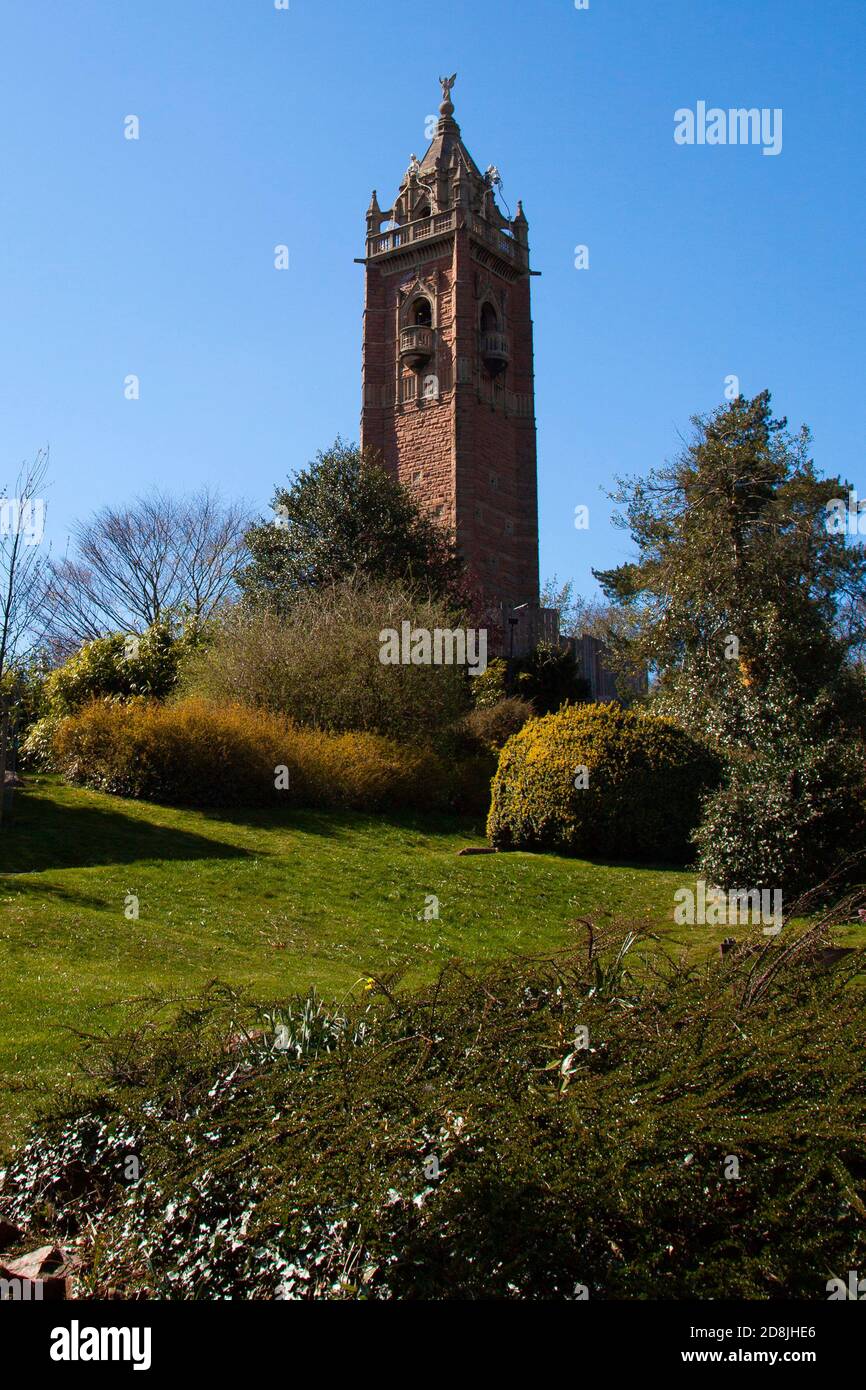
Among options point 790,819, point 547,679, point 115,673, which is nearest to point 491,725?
point 547,679

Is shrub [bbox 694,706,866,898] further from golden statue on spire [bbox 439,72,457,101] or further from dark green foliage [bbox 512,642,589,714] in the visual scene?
golden statue on spire [bbox 439,72,457,101]

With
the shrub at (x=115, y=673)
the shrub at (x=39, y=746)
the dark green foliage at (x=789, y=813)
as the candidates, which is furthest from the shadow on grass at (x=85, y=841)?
the shrub at (x=115, y=673)

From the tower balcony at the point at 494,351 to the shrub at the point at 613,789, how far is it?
26073 millimetres

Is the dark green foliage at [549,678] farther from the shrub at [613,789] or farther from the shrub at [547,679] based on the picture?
the shrub at [613,789]

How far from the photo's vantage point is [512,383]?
4116 centimetres

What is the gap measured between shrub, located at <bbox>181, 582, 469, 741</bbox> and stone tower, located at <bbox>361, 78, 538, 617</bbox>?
15.0 metres

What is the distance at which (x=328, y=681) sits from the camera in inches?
860

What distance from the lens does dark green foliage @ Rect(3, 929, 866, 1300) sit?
10.7 ft

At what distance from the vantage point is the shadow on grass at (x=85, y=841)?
13.5 metres

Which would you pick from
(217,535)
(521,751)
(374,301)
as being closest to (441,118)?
(374,301)

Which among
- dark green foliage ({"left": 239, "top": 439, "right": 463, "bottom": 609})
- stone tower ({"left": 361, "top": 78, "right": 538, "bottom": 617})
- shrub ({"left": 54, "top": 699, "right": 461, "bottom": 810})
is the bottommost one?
shrub ({"left": 54, "top": 699, "right": 461, "bottom": 810})

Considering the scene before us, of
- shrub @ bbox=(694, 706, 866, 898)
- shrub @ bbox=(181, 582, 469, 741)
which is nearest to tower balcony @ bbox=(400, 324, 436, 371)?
shrub @ bbox=(181, 582, 469, 741)
